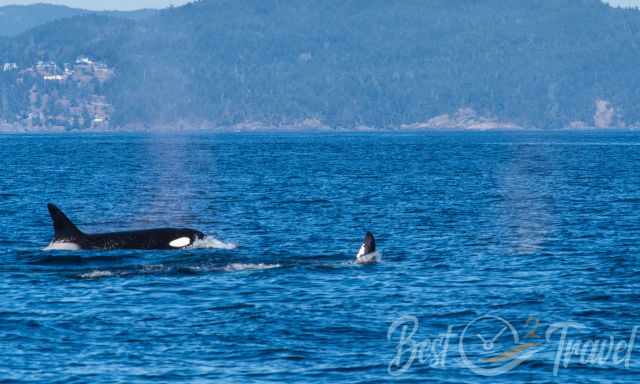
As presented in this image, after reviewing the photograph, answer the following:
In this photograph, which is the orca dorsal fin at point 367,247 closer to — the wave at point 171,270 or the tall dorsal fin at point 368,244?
the tall dorsal fin at point 368,244

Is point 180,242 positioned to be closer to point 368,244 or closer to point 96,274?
point 96,274

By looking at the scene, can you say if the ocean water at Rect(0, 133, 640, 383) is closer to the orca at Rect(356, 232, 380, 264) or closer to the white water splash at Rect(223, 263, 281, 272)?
the white water splash at Rect(223, 263, 281, 272)

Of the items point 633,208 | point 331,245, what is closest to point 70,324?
point 331,245

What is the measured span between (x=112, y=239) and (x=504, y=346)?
18741mm

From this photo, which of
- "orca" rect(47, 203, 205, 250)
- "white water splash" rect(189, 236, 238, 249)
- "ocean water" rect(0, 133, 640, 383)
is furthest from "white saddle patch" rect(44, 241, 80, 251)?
"white water splash" rect(189, 236, 238, 249)

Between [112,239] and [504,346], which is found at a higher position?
[112,239]

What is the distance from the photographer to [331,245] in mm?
43719

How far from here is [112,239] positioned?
132 feet

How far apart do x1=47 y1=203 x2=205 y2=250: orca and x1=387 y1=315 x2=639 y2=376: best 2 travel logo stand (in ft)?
46.0

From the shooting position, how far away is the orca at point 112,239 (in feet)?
130

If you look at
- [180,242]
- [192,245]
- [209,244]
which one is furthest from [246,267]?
[209,244]

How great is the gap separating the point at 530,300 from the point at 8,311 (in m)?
13.3

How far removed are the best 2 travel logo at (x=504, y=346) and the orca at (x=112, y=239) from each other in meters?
14.0

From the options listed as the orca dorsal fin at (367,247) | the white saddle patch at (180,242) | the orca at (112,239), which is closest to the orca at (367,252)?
the orca dorsal fin at (367,247)
